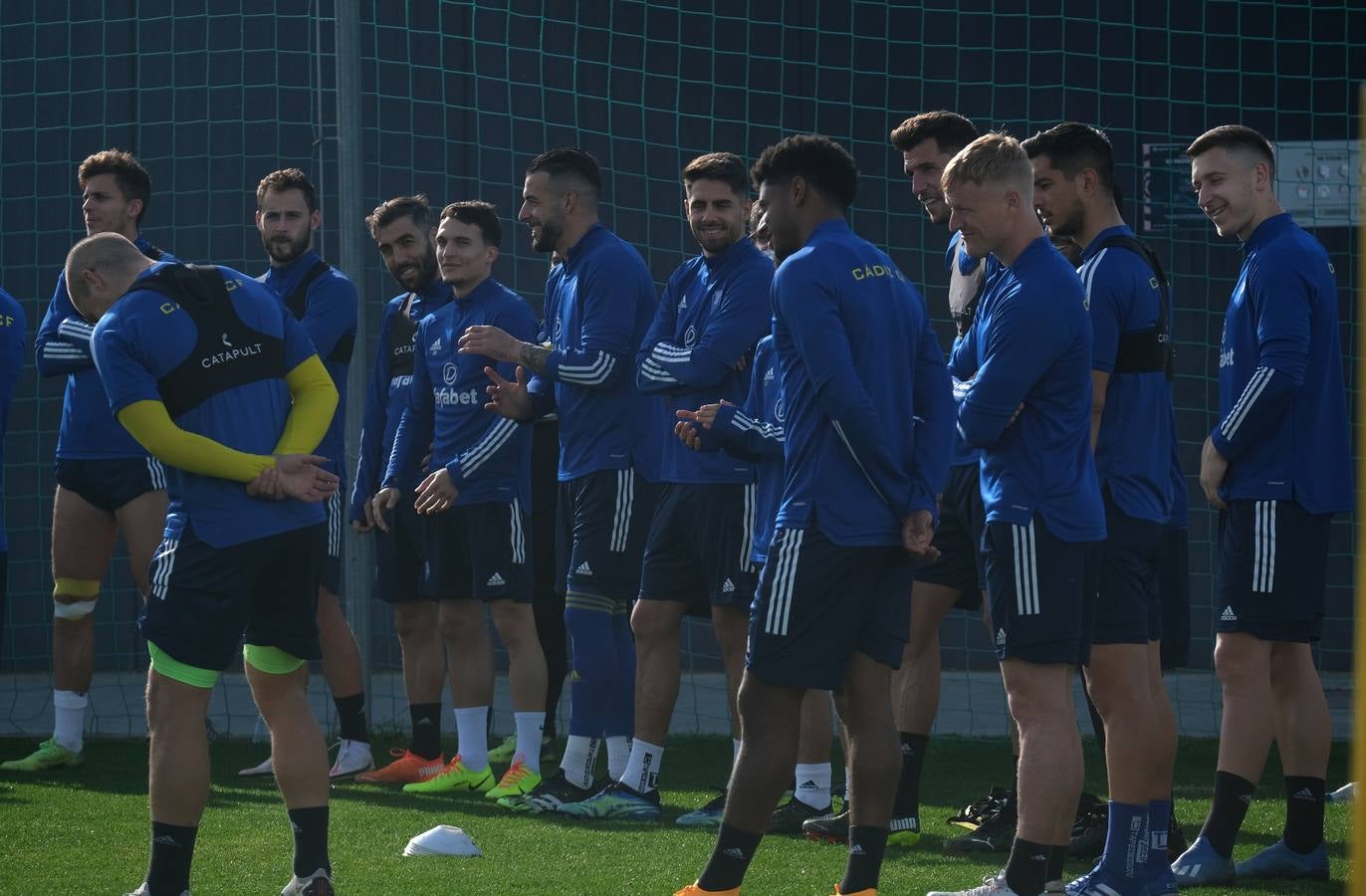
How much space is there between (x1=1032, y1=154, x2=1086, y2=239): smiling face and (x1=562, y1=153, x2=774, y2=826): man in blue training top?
1184 mm

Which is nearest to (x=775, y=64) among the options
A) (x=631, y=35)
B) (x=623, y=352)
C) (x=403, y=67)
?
(x=631, y=35)

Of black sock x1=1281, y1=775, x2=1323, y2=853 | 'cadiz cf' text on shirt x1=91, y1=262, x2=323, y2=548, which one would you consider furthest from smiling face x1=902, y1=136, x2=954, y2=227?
'cadiz cf' text on shirt x1=91, y1=262, x2=323, y2=548

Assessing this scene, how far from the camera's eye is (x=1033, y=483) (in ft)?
13.9

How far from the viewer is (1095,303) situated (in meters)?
4.58

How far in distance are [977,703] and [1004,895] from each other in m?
4.55

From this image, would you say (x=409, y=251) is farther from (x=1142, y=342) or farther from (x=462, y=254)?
(x=1142, y=342)

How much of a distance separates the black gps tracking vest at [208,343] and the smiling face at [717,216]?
179 cm

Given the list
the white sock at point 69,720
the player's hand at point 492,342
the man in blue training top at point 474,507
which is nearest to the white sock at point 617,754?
the man in blue training top at point 474,507

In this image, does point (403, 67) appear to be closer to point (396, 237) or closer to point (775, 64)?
point (775, 64)

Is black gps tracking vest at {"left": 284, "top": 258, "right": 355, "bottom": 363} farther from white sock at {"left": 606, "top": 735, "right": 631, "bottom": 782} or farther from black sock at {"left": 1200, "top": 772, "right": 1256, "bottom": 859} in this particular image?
black sock at {"left": 1200, "top": 772, "right": 1256, "bottom": 859}

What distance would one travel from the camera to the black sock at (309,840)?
4477 millimetres

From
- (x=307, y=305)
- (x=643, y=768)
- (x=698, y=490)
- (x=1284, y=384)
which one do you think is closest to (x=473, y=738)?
(x=643, y=768)

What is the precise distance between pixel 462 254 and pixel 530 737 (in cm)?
180

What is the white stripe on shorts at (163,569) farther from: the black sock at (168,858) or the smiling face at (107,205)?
the smiling face at (107,205)
